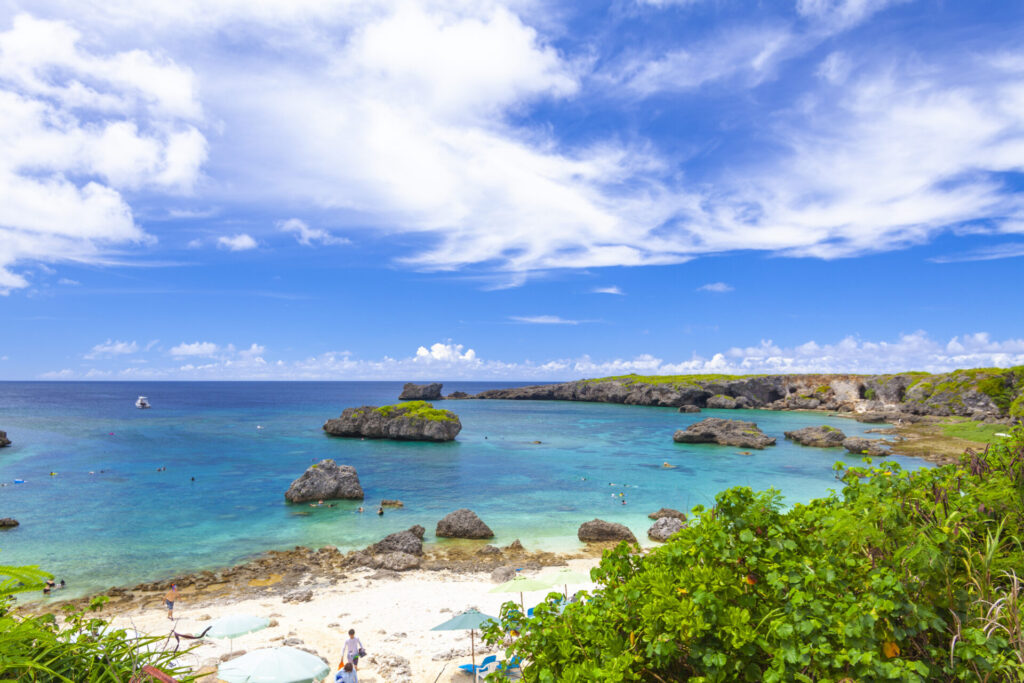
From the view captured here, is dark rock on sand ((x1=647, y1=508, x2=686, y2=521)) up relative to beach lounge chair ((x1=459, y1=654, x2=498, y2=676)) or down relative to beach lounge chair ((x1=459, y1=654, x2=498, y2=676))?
down

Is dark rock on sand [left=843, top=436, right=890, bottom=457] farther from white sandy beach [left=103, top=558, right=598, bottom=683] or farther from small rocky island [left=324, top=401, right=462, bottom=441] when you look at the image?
small rocky island [left=324, top=401, right=462, bottom=441]

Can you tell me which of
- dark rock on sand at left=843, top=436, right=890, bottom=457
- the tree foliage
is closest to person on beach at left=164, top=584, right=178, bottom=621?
the tree foliage

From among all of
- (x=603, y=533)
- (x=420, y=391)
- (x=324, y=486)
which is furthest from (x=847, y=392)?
(x=324, y=486)

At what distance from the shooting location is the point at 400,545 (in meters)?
25.1

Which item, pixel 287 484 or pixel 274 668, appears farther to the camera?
pixel 287 484

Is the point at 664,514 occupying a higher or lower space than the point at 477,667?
lower

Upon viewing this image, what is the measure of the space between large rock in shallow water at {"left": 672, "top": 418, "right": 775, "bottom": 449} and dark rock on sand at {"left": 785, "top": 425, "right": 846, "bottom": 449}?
3.54 m

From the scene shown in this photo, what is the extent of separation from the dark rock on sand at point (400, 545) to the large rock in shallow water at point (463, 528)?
230 cm

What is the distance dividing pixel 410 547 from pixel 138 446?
181 feet

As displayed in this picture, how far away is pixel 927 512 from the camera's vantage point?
204 inches

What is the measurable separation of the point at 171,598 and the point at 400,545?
31.1 feet

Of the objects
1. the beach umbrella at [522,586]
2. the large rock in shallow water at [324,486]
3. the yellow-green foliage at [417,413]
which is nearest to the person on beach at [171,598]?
the beach umbrella at [522,586]

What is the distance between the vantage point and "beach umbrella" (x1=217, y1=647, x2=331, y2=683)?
12070mm

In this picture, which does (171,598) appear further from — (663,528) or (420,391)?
(420,391)
